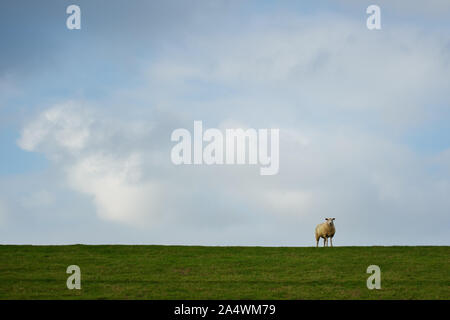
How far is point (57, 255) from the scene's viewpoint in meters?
35.9

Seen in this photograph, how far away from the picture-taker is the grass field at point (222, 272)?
26.9m

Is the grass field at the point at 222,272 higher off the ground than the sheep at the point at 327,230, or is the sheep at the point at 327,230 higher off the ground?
the sheep at the point at 327,230

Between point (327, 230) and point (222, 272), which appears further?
point (327, 230)

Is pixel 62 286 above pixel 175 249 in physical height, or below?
below

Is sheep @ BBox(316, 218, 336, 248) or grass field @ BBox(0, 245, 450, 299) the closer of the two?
grass field @ BBox(0, 245, 450, 299)

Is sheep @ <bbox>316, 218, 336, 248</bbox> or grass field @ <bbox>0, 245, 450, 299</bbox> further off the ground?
sheep @ <bbox>316, 218, 336, 248</bbox>

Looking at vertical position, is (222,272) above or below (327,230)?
below

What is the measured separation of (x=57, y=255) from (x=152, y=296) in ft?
40.3

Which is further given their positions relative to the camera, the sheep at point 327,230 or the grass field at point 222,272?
the sheep at point 327,230

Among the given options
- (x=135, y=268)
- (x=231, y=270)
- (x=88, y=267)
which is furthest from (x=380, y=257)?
(x=88, y=267)

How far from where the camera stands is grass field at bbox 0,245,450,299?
88.2 feet

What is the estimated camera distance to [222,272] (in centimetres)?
3095
